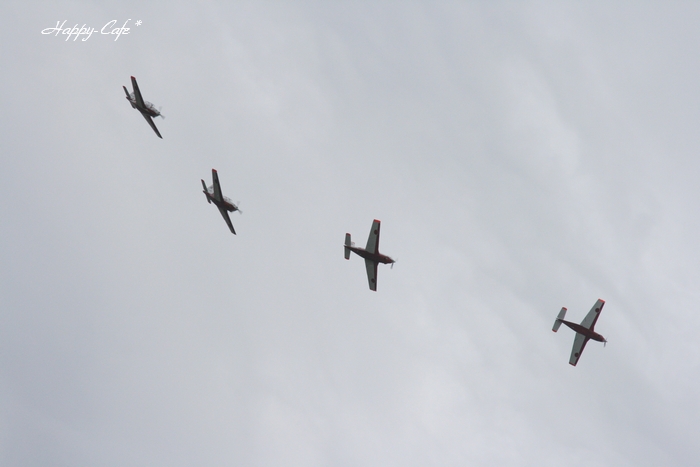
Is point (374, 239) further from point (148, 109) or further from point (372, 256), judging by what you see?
point (148, 109)

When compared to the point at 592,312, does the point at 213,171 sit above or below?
below

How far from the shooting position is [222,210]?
9450 centimetres

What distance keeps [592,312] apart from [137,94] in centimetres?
8747

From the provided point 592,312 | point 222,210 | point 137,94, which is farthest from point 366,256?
point 137,94

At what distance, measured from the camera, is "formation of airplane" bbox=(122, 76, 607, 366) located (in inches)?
3415

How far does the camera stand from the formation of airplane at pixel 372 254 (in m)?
86.8

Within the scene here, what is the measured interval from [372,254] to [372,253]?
0.21 metres

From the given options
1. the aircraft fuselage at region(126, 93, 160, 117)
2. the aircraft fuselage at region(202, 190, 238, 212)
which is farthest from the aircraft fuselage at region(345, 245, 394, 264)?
the aircraft fuselage at region(126, 93, 160, 117)

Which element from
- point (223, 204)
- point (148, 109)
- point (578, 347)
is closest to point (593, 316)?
point (578, 347)

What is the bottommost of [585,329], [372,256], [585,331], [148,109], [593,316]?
[372,256]

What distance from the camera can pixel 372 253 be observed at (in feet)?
284

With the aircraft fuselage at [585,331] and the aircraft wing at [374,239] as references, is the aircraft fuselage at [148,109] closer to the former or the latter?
the aircraft wing at [374,239]

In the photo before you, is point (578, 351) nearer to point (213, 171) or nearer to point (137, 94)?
point (213, 171)

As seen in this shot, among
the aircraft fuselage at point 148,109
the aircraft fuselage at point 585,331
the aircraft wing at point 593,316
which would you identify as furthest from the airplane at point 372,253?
the aircraft fuselage at point 148,109
